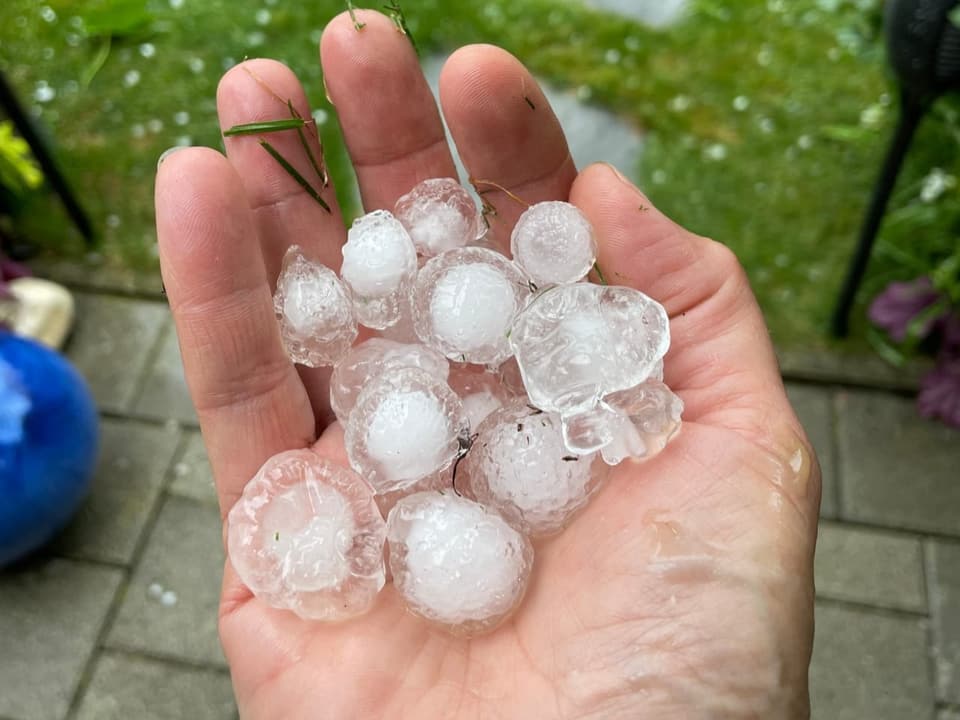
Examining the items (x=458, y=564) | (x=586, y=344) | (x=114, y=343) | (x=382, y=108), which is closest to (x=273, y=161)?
(x=382, y=108)

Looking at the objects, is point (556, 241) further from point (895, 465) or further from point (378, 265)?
point (895, 465)

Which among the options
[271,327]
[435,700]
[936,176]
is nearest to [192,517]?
[271,327]

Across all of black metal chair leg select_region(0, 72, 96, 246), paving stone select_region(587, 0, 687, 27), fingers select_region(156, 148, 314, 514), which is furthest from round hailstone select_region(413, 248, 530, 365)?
paving stone select_region(587, 0, 687, 27)

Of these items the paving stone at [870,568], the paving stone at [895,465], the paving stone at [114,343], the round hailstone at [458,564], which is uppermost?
the round hailstone at [458,564]

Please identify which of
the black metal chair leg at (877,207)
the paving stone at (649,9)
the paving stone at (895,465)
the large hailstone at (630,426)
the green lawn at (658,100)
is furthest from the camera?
the paving stone at (649,9)

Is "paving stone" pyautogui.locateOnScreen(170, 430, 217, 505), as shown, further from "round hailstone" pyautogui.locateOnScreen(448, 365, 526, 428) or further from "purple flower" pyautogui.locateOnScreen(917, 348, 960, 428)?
"purple flower" pyautogui.locateOnScreen(917, 348, 960, 428)

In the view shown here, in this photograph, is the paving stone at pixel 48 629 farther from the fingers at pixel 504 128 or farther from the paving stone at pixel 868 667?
the paving stone at pixel 868 667

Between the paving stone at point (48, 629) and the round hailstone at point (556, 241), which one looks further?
the paving stone at point (48, 629)

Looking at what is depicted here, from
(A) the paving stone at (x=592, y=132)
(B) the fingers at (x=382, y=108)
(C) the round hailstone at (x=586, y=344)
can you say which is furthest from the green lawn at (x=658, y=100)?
(C) the round hailstone at (x=586, y=344)
